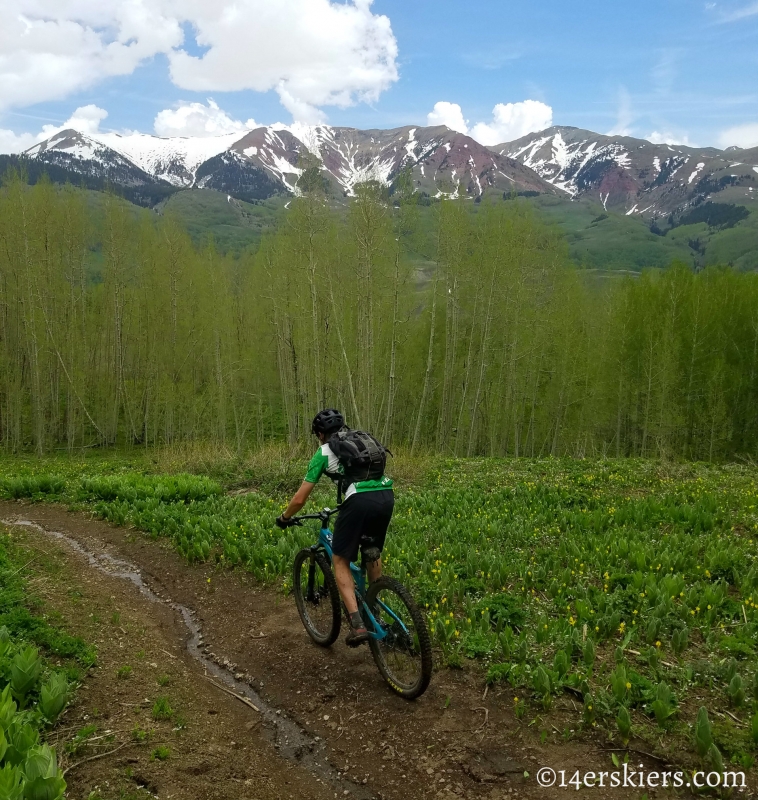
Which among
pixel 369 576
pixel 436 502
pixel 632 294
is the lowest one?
pixel 436 502

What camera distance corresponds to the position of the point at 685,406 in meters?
27.6

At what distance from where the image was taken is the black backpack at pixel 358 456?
13.9 feet

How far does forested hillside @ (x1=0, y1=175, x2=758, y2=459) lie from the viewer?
23734mm

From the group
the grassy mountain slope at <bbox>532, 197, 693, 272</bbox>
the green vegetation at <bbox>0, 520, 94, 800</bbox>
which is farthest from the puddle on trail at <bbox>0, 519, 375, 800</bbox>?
the grassy mountain slope at <bbox>532, 197, 693, 272</bbox>

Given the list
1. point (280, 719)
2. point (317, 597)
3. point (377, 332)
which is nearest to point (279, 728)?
point (280, 719)

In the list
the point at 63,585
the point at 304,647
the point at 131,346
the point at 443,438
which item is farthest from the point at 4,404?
the point at 304,647

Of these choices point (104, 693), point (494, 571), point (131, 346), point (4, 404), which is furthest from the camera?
point (131, 346)

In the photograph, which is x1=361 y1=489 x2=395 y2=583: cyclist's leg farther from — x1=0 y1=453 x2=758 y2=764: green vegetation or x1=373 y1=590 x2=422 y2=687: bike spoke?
x1=0 y1=453 x2=758 y2=764: green vegetation

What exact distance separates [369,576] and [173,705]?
1.83 meters

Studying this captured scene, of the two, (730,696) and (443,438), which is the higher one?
(730,696)

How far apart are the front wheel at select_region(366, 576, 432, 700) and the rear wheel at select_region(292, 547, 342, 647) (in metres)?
0.68

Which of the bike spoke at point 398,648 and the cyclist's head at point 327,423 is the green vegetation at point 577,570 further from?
the cyclist's head at point 327,423

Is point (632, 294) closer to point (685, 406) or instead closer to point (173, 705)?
point (685, 406)

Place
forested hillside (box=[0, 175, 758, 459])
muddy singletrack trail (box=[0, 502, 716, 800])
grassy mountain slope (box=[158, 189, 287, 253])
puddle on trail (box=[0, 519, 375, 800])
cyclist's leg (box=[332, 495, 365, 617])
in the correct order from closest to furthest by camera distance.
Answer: muddy singletrack trail (box=[0, 502, 716, 800]) < puddle on trail (box=[0, 519, 375, 800]) < cyclist's leg (box=[332, 495, 365, 617]) < forested hillside (box=[0, 175, 758, 459]) < grassy mountain slope (box=[158, 189, 287, 253])
